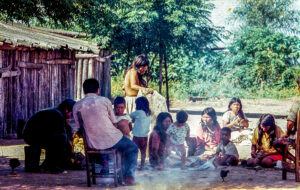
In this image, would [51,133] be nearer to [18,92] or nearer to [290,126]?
[290,126]

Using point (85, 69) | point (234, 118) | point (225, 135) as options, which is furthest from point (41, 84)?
point (225, 135)

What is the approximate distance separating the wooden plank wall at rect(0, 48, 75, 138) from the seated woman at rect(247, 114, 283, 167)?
22.6 ft

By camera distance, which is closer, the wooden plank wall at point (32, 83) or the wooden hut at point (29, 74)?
the wooden hut at point (29, 74)

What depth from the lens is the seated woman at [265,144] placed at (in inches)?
327

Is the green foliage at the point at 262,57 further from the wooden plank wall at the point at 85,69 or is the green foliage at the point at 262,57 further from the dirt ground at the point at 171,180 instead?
the dirt ground at the point at 171,180

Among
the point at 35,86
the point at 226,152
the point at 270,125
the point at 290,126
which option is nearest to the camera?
the point at 290,126

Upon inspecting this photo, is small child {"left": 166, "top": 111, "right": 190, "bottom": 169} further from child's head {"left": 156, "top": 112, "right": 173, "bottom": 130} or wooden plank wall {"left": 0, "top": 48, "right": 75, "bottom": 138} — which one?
wooden plank wall {"left": 0, "top": 48, "right": 75, "bottom": 138}

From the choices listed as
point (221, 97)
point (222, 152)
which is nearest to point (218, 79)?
point (221, 97)

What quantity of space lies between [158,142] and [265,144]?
1938mm

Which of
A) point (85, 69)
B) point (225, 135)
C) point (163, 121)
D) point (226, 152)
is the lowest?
point (226, 152)

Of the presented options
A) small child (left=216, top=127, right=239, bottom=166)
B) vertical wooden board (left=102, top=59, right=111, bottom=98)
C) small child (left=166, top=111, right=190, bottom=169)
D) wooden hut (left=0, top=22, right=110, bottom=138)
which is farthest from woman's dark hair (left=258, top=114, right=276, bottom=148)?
vertical wooden board (left=102, top=59, right=111, bottom=98)

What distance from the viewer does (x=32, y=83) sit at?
45.3ft

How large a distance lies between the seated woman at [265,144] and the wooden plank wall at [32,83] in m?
6.88

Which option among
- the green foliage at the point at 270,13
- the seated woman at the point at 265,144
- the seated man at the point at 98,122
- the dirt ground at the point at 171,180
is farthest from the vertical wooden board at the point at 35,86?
the green foliage at the point at 270,13
